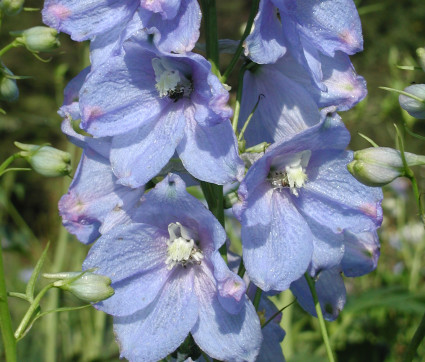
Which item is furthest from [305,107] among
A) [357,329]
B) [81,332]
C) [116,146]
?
[81,332]

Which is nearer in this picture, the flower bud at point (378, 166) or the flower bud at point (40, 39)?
the flower bud at point (378, 166)

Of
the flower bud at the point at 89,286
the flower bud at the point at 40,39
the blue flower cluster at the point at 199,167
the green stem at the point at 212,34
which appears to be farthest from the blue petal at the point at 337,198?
the flower bud at the point at 40,39

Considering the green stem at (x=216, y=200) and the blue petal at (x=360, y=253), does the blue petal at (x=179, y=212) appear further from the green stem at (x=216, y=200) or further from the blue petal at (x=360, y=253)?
the blue petal at (x=360, y=253)

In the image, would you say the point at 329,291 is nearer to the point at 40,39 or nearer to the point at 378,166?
the point at 378,166

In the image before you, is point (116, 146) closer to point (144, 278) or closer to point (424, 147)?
point (144, 278)

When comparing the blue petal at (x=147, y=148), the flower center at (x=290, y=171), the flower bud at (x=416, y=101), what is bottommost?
the flower center at (x=290, y=171)

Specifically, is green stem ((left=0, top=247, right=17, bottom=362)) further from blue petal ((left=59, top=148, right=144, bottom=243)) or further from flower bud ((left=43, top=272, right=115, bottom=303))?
blue petal ((left=59, top=148, right=144, bottom=243))
